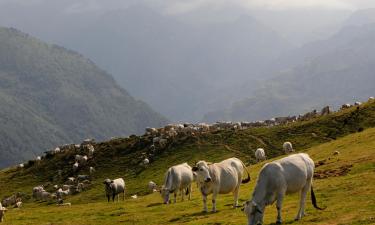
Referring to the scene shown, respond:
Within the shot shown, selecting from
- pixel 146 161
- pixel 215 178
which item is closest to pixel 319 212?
pixel 215 178

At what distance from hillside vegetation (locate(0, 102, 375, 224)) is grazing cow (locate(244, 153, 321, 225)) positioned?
85.4 inches

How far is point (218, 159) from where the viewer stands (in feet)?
350

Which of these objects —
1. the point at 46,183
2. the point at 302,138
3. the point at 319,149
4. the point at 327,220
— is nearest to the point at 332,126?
the point at 302,138

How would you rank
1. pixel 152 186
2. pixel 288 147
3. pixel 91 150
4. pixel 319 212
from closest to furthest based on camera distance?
pixel 319 212, pixel 152 186, pixel 288 147, pixel 91 150

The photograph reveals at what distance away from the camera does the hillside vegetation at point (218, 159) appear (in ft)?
127

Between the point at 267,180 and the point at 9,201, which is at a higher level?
the point at 267,180

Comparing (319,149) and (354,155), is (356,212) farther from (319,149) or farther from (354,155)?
(319,149)

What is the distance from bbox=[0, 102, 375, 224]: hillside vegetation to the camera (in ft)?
127

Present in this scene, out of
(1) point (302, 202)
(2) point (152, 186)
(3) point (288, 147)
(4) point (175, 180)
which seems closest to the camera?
(1) point (302, 202)

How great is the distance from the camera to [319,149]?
269 ft

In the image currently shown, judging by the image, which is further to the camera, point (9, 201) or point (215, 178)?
point (9, 201)

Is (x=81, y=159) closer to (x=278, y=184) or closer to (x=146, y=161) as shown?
(x=146, y=161)

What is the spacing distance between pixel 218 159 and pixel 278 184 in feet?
248

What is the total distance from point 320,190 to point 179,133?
8465 cm
